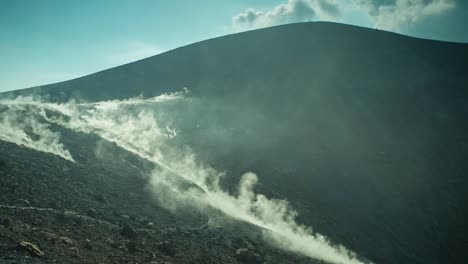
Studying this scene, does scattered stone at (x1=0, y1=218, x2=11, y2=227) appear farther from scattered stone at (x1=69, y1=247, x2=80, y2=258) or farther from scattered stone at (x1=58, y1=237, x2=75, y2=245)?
scattered stone at (x1=69, y1=247, x2=80, y2=258)

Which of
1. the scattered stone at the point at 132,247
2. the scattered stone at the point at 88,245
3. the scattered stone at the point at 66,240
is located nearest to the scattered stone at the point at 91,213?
the scattered stone at the point at 88,245

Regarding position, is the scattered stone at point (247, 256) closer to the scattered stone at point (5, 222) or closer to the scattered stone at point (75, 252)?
the scattered stone at point (75, 252)

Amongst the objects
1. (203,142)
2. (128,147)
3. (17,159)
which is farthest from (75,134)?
(203,142)

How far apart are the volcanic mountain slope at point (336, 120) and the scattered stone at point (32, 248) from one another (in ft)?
50.3

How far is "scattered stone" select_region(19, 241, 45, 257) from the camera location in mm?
15984

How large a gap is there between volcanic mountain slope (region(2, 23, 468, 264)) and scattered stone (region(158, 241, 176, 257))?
12.5 meters

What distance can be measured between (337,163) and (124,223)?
33266 millimetres

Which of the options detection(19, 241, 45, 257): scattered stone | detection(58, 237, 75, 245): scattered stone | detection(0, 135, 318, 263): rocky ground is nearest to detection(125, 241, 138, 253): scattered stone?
detection(0, 135, 318, 263): rocky ground

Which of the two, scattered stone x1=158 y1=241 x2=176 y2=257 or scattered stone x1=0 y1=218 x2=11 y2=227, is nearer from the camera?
scattered stone x1=0 y1=218 x2=11 y2=227

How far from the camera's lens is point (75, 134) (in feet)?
126

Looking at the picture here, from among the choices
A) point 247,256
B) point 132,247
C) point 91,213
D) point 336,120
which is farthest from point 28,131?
point 336,120

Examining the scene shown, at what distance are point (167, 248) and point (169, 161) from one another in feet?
66.5

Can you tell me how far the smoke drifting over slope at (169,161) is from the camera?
1254 inches

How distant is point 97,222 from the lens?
2244 cm
